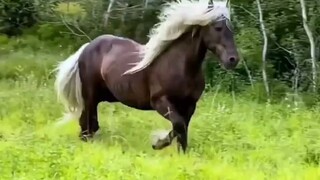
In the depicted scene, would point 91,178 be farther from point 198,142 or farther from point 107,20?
point 107,20

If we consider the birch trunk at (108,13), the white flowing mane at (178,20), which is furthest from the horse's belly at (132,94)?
the birch trunk at (108,13)

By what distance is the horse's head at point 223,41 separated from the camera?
8.02 meters

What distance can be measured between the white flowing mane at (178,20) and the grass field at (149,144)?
100cm

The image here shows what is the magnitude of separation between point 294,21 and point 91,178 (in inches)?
421

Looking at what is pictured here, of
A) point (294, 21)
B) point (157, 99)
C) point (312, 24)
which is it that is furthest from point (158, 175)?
point (294, 21)

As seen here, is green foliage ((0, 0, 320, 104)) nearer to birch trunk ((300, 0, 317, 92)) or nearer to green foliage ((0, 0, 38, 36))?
birch trunk ((300, 0, 317, 92))

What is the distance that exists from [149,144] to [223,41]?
1501 millimetres

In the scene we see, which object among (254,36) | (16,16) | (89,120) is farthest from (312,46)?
(16,16)

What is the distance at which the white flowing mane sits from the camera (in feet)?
27.0

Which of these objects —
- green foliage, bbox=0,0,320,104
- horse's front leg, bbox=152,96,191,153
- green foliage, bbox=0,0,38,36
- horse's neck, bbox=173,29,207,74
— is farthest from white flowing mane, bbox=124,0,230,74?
green foliage, bbox=0,0,38,36

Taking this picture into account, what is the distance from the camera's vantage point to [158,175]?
6.39m

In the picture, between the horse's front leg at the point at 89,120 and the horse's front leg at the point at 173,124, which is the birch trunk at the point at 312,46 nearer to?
the horse's front leg at the point at 89,120

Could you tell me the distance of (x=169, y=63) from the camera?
8492mm

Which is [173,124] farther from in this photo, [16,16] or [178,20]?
[16,16]
